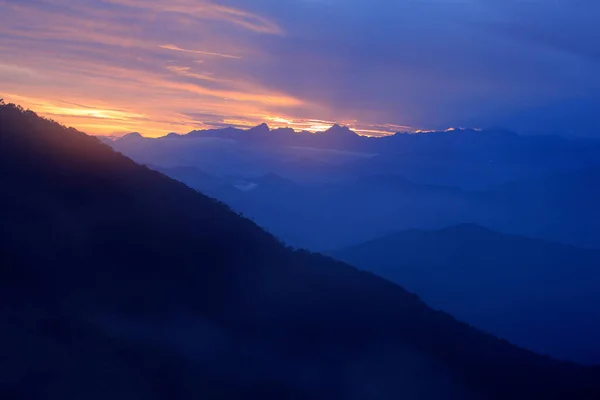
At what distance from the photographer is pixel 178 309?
33469 mm

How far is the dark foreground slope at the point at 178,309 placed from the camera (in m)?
23.2

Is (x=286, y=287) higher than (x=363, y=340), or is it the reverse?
(x=286, y=287)

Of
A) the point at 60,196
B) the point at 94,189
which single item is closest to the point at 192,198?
the point at 94,189

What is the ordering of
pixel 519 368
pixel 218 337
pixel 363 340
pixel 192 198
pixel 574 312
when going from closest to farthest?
pixel 218 337
pixel 363 340
pixel 192 198
pixel 519 368
pixel 574 312

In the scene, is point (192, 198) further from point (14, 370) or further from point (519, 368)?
point (519, 368)

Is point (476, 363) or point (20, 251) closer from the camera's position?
point (20, 251)

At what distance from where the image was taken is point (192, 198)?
5106 cm

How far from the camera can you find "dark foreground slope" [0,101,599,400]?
76.1ft

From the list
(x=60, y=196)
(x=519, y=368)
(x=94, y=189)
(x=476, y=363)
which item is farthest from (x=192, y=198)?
(x=519, y=368)

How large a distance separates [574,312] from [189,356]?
165967 millimetres

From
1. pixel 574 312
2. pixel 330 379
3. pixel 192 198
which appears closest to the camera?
pixel 330 379

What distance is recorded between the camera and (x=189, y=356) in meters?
→ 27.8

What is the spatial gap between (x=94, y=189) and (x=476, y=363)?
122ft

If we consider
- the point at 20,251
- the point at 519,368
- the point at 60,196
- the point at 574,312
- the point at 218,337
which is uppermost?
the point at 60,196
